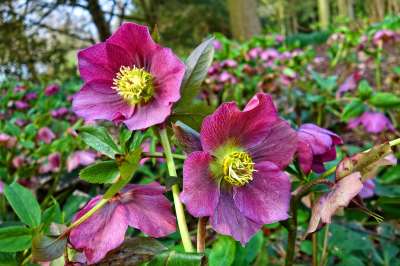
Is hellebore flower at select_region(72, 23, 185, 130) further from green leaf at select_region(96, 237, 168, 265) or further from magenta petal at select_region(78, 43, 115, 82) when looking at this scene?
green leaf at select_region(96, 237, 168, 265)

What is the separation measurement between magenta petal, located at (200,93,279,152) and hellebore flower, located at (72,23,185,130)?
7 centimetres

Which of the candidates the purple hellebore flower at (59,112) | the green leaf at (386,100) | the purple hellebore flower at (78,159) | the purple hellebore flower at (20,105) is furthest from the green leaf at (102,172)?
the purple hellebore flower at (20,105)

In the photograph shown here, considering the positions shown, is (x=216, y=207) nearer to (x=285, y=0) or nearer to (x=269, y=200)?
(x=269, y=200)

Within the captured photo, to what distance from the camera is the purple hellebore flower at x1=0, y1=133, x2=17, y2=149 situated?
3.54ft

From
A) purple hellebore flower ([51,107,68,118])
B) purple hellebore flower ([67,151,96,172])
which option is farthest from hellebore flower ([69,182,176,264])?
purple hellebore flower ([51,107,68,118])

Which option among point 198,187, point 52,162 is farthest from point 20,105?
point 198,187

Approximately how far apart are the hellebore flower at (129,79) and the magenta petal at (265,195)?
0.39 ft

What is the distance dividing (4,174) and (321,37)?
904 centimetres

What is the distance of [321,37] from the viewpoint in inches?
Answer: 368

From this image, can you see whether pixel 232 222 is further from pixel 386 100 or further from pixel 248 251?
pixel 386 100

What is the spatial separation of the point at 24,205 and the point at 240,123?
0.96 ft

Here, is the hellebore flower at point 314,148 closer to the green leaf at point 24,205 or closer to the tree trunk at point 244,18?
the green leaf at point 24,205

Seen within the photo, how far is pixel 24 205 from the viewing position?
22.4 inches

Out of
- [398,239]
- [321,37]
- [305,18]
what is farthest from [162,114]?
[305,18]
